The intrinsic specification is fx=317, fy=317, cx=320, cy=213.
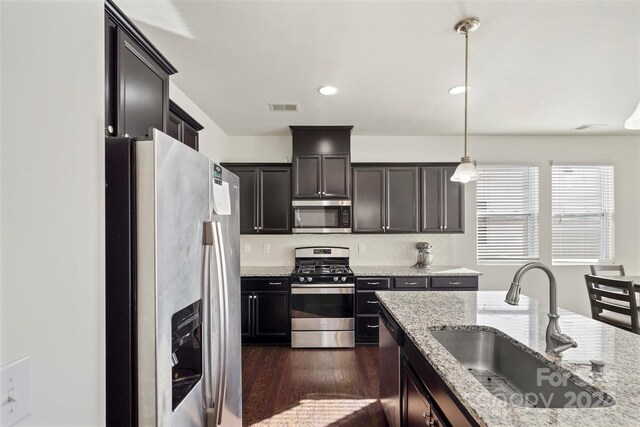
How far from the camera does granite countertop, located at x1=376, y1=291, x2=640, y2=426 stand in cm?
91

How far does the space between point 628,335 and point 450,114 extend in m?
2.61

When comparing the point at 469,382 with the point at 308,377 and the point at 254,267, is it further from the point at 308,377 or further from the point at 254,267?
the point at 254,267

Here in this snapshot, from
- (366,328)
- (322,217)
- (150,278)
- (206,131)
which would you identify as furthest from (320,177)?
(150,278)

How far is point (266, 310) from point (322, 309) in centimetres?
67

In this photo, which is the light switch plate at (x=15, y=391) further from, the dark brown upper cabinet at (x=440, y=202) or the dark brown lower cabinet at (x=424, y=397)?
the dark brown upper cabinet at (x=440, y=202)

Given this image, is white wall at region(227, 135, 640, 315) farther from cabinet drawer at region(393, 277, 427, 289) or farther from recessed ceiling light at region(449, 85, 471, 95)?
recessed ceiling light at region(449, 85, 471, 95)

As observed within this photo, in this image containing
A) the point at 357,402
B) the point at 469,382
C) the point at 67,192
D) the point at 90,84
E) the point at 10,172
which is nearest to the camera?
the point at 10,172

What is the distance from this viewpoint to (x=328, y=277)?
3760mm

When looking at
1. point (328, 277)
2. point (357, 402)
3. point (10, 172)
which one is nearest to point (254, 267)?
point (328, 277)

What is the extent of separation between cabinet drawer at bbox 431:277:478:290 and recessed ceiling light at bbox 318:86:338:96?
243 cm

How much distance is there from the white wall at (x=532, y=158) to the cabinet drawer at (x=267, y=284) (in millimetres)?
1664

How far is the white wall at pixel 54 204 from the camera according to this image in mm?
612

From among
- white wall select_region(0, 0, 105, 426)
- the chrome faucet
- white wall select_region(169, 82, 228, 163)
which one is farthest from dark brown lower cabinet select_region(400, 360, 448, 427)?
white wall select_region(169, 82, 228, 163)

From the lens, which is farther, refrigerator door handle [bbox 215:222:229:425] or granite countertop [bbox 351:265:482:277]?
granite countertop [bbox 351:265:482:277]
